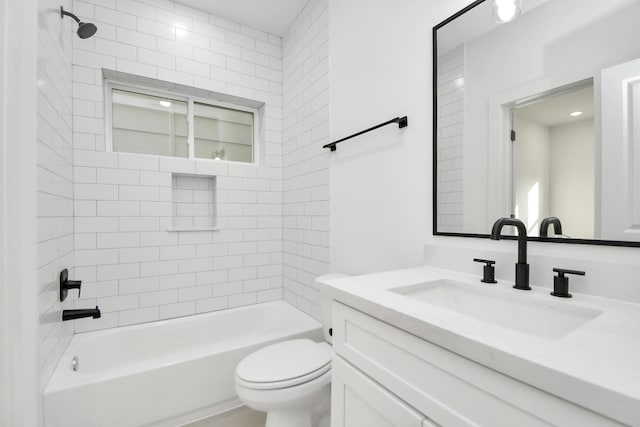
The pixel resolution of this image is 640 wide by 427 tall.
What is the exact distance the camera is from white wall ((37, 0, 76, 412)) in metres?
1.19

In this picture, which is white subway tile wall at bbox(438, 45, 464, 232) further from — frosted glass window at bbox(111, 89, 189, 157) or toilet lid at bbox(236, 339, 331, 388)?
frosted glass window at bbox(111, 89, 189, 157)

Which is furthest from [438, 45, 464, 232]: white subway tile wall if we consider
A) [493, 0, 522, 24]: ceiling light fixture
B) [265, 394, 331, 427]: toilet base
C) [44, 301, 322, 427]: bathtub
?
[44, 301, 322, 427]: bathtub

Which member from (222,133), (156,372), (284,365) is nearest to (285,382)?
(284,365)

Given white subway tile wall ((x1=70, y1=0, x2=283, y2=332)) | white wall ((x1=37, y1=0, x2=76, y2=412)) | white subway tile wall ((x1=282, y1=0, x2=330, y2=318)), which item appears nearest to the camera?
white wall ((x1=37, y1=0, x2=76, y2=412))

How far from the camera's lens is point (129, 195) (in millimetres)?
2082

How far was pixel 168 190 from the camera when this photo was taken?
2199 millimetres

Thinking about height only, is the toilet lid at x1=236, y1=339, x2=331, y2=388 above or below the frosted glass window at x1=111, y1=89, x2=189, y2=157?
below

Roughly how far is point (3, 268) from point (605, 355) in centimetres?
157

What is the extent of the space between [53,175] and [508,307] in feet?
6.57

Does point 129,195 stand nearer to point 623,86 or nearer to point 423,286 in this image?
point 423,286

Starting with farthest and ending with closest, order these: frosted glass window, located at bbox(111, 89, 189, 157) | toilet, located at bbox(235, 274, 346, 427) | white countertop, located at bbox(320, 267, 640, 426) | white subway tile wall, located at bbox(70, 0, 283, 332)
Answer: frosted glass window, located at bbox(111, 89, 189, 157)
white subway tile wall, located at bbox(70, 0, 283, 332)
toilet, located at bbox(235, 274, 346, 427)
white countertop, located at bbox(320, 267, 640, 426)

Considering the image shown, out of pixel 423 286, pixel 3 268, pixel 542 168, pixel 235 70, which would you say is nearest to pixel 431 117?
pixel 542 168

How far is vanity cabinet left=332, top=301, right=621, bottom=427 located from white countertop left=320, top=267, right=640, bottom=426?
0.11 feet

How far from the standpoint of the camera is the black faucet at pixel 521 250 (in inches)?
35.4
